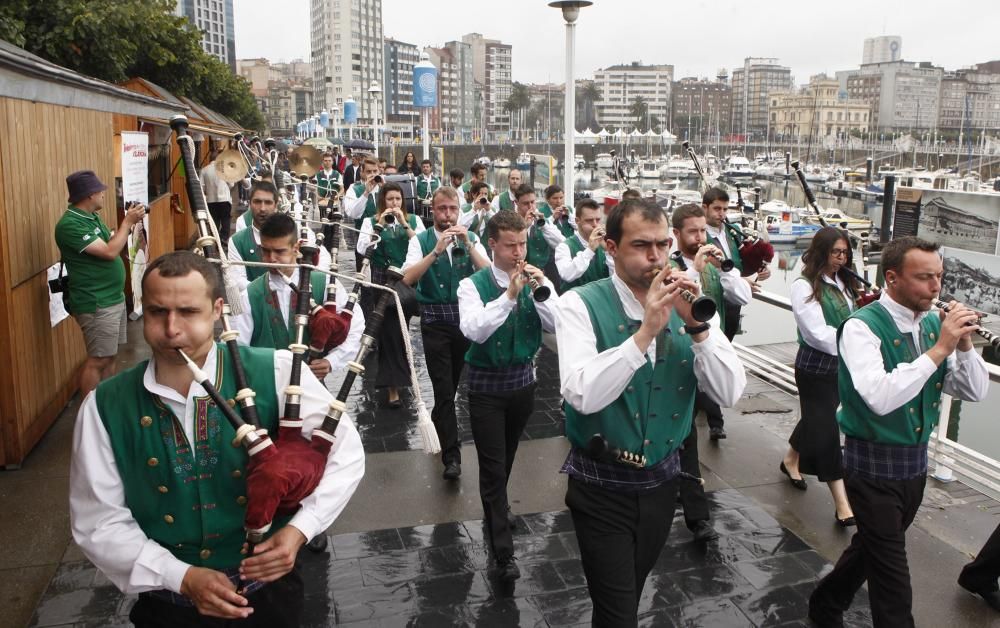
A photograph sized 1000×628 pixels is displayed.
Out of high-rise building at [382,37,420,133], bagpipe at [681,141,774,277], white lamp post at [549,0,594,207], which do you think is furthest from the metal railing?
high-rise building at [382,37,420,133]

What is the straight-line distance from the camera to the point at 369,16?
5827 inches

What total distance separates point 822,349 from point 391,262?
423 cm

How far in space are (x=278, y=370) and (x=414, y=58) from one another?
172 metres

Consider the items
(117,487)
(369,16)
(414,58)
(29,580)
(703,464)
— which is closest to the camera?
(117,487)

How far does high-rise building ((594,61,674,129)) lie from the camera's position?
177 metres

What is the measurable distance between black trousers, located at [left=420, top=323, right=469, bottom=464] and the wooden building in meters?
2.77

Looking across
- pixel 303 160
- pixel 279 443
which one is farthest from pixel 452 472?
pixel 303 160

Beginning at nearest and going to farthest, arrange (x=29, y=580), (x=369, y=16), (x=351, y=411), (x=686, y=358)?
(x=686, y=358) < (x=29, y=580) < (x=351, y=411) < (x=369, y=16)

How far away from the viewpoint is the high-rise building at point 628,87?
582ft

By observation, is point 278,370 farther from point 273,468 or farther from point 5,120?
point 5,120

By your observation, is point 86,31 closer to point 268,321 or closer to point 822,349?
point 268,321

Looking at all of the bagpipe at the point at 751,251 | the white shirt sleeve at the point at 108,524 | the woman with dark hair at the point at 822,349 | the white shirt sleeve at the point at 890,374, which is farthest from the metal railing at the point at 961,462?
the white shirt sleeve at the point at 108,524

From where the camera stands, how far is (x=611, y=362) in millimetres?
2850

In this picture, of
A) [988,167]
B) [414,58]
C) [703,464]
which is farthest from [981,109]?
[703,464]
